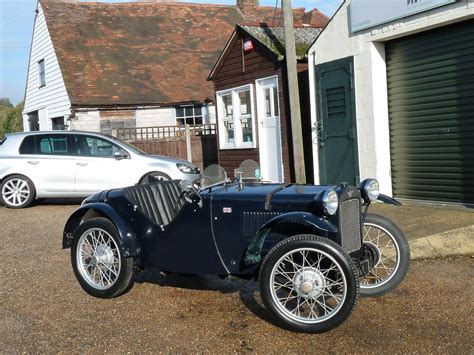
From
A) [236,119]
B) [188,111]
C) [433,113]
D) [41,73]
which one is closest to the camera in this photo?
[433,113]

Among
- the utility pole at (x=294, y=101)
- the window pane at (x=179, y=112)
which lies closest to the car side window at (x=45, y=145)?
the utility pole at (x=294, y=101)

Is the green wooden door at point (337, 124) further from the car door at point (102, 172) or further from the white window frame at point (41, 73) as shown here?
the white window frame at point (41, 73)

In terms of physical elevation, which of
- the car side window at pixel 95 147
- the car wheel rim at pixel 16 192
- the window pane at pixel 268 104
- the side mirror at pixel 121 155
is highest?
the window pane at pixel 268 104

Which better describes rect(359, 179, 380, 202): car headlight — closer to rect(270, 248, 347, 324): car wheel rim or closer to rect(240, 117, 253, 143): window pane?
rect(270, 248, 347, 324): car wheel rim

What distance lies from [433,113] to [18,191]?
335 inches

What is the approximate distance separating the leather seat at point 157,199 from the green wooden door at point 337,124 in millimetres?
5574

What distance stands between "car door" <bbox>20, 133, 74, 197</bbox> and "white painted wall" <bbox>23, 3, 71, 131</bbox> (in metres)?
9.37

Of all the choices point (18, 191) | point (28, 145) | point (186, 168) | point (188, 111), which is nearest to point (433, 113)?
point (186, 168)

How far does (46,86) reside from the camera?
2467 cm

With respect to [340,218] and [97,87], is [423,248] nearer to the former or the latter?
[340,218]

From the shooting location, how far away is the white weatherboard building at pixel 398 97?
28.6ft

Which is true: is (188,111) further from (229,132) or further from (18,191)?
(18,191)

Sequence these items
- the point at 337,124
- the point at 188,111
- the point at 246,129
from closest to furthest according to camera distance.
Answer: the point at 337,124 < the point at 246,129 < the point at 188,111

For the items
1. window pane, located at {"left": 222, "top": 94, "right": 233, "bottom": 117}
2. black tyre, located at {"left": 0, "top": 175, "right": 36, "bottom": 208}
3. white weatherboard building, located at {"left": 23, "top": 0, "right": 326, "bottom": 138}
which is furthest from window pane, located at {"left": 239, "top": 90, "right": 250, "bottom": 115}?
white weatherboard building, located at {"left": 23, "top": 0, "right": 326, "bottom": 138}
